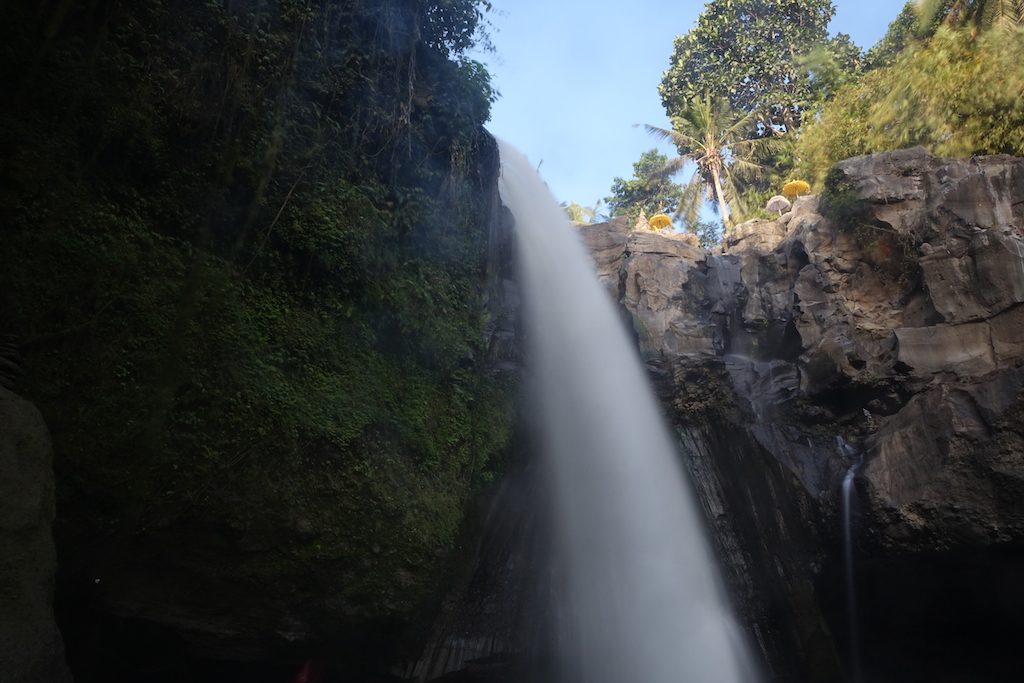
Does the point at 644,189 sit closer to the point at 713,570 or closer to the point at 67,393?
the point at 713,570

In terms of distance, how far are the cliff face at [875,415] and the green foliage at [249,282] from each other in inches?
183

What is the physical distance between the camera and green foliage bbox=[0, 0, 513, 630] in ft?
20.1

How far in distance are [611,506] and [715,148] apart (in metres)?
20.8

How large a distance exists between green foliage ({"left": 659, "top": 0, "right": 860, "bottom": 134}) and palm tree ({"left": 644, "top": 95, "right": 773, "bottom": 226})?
1364 mm

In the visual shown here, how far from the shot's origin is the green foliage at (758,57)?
93.6ft

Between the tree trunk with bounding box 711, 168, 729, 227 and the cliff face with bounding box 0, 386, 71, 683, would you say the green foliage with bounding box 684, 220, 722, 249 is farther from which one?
the cliff face with bounding box 0, 386, 71, 683

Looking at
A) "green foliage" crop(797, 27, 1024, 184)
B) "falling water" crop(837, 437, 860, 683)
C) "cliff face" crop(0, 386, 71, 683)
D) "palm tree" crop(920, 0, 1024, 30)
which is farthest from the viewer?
"palm tree" crop(920, 0, 1024, 30)

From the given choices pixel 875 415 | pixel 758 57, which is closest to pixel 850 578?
pixel 875 415

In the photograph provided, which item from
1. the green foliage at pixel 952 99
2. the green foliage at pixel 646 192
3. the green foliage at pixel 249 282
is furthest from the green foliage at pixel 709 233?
the green foliage at pixel 249 282

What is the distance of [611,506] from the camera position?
11.3 metres

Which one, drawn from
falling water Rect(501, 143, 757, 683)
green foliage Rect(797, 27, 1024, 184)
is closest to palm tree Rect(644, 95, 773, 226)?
green foliage Rect(797, 27, 1024, 184)

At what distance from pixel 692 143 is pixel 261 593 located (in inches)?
1027

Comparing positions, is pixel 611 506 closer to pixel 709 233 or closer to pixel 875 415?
pixel 875 415

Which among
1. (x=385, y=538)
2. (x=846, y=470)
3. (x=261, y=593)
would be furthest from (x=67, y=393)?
(x=846, y=470)
